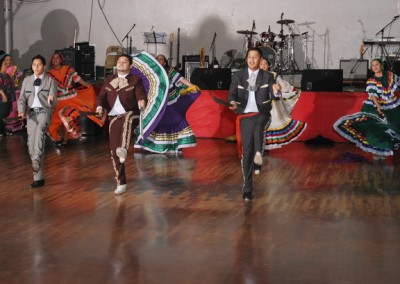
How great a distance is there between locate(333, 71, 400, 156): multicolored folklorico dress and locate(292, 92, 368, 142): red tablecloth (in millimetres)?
1686

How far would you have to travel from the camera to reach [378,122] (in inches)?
347

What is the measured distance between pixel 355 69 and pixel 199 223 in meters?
9.70

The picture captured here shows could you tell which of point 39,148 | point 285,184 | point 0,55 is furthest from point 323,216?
point 0,55

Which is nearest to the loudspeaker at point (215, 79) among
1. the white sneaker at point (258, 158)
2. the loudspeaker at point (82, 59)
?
the loudspeaker at point (82, 59)

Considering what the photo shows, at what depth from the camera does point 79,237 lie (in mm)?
4949

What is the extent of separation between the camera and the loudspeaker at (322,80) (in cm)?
1151

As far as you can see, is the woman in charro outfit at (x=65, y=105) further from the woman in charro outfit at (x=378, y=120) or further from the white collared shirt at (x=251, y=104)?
the white collared shirt at (x=251, y=104)

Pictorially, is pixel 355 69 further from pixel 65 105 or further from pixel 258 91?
pixel 258 91

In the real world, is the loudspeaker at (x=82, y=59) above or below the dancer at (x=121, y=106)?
above

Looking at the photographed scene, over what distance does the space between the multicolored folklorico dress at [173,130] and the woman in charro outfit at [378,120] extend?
2123mm

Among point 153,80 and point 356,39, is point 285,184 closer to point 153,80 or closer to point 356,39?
point 153,80

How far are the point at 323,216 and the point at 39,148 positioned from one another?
298cm

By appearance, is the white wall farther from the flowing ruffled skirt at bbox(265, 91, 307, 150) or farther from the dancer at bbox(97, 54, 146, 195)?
the dancer at bbox(97, 54, 146, 195)

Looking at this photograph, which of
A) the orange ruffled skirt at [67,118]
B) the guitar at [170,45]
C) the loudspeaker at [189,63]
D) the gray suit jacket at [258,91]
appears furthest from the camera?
the guitar at [170,45]
